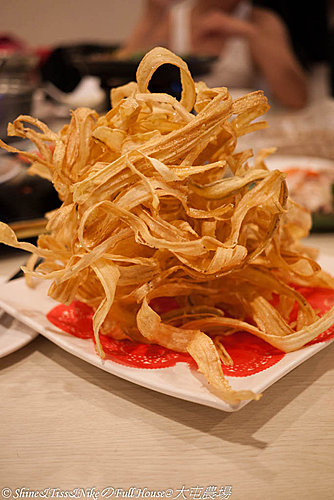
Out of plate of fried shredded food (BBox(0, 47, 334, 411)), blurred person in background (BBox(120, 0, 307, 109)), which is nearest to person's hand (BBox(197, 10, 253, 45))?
blurred person in background (BBox(120, 0, 307, 109))

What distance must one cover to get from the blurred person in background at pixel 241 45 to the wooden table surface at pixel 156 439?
6.22 feet

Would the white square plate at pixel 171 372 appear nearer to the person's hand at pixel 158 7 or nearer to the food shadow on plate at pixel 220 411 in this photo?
the food shadow on plate at pixel 220 411

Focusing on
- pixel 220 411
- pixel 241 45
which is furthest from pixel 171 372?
pixel 241 45

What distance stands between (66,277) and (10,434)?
16cm

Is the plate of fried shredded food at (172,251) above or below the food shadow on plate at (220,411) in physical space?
above

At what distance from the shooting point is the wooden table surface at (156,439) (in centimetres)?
42

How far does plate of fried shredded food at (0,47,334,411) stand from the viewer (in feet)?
1.65

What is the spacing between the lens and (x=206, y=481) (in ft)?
1.37

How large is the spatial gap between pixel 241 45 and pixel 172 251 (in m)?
2.20

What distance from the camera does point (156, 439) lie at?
1.53 feet

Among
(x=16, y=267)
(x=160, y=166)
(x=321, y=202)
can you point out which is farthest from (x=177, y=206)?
(x=321, y=202)

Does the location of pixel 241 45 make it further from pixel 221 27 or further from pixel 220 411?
pixel 220 411

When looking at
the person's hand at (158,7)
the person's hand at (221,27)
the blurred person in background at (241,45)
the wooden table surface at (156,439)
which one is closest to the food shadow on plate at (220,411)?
the wooden table surface at (156,439)

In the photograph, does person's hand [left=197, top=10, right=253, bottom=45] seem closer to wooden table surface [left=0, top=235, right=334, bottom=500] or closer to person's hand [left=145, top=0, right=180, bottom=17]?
person's hand [left=145, top=0, right=180, bottom=17]
